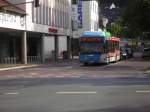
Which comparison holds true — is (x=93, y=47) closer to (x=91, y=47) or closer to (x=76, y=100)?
(x=91, y=47)

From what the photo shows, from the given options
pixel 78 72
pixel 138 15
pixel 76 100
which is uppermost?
pixel 138 15

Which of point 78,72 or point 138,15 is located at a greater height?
point 138,15

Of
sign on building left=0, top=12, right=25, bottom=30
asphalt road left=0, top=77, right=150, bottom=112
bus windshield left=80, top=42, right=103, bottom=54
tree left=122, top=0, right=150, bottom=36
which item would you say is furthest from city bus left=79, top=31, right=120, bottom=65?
asphalt road left=0, top=77, right=150, bottom=112

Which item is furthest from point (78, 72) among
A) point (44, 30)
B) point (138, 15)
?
point (44, 30)

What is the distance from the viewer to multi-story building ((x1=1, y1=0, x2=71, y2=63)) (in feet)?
213

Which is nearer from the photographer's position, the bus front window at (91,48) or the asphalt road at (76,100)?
the asphalt road at (76,100)

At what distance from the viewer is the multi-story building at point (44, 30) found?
64.8 meters

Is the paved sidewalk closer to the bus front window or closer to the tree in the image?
the bus front window

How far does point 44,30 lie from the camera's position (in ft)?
237

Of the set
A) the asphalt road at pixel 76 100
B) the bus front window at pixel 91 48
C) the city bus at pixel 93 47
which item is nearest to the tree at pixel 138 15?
the city bus at pixel 93 47

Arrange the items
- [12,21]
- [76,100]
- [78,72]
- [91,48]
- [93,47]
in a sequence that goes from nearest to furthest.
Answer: [76,100]
[78,72]
[93,47]
[91,48]
[12,21]

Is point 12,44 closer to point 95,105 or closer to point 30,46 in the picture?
point 30,46

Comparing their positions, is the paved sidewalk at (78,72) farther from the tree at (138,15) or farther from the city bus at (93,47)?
the tree at (138,15)

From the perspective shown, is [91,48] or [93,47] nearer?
[93,47]
